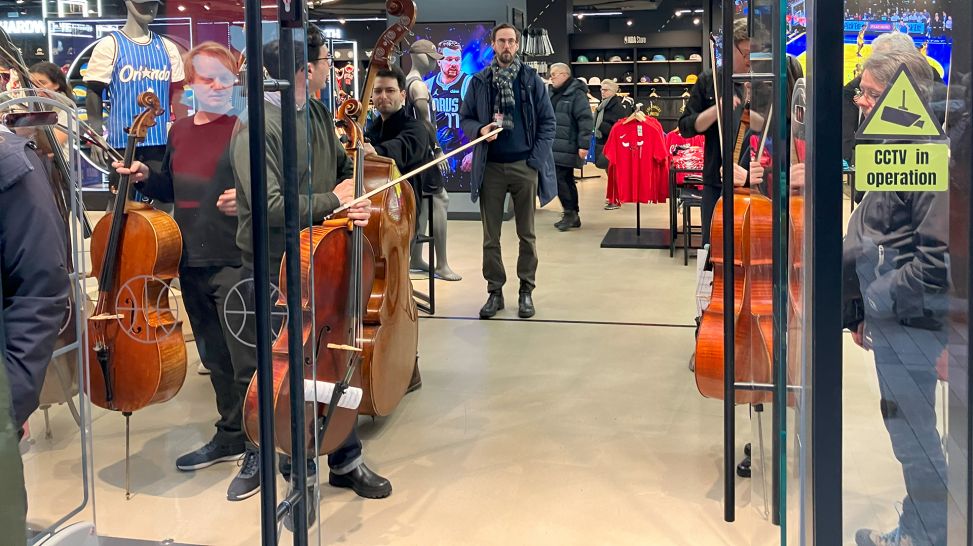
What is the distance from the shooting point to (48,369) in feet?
5.54

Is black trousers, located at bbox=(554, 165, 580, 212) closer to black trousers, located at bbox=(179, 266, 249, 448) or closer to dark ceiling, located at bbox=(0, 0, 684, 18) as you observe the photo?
dark ceiling, located at bbox=(0, 0, 684, 18)

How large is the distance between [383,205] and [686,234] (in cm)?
432

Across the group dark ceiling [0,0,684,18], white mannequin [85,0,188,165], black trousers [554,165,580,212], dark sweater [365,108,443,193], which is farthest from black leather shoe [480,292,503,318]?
white mannequin [85,0,188,165]

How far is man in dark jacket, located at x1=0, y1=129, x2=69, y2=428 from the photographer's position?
1.46 metres

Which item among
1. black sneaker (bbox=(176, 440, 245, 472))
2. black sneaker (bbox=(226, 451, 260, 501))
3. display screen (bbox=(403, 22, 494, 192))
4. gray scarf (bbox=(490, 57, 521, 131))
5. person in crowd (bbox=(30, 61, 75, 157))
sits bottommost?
black sneaker (bbox=(226, 451, 260, 501))

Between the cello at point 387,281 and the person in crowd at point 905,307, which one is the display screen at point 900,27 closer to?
the person in crowd at point 905,307

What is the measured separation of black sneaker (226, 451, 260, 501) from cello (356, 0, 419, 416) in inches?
53.2

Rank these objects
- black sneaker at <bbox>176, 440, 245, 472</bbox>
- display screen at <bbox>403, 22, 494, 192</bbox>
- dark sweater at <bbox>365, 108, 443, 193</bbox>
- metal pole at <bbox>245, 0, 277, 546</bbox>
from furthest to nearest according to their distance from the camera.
A: display screen at <bbox>403, 22, 494, 192</bbox> < dark sweater at <bbox>365, 108, 443, 193</bbox> < black sneaker at <bbox>176, 440, 245, 472</bbox> < metal pole at <bbox>245, 0, 277, 546</bbox>

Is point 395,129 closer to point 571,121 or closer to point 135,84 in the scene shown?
point 135,84

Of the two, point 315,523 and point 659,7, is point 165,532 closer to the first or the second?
point 315,523

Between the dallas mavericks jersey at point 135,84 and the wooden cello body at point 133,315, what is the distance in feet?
0.23

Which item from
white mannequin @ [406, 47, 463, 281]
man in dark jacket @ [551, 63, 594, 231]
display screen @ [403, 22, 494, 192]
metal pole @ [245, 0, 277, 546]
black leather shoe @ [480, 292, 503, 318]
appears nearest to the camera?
metal pole @ [245, 0, 277, 546]

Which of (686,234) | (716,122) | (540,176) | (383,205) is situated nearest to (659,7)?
(686,234)

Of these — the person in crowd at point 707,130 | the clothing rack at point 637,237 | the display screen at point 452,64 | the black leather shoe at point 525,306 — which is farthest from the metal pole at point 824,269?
the display screen at point 452,64
